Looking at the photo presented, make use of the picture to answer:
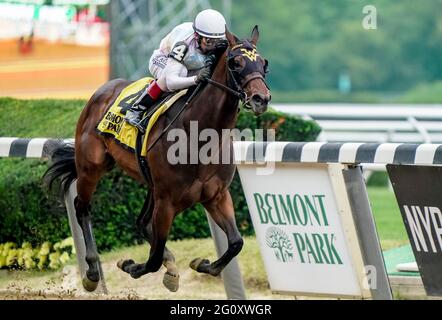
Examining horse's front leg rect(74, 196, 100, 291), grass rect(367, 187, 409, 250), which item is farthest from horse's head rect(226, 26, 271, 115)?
grass rect(367, 187, 409, 250)

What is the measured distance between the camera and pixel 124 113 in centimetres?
795

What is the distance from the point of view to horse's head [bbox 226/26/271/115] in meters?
6.71

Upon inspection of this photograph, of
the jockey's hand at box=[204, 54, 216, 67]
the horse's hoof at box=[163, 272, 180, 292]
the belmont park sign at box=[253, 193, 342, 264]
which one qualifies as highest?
the jockey's hand at box=[204, 54, 216, 67]

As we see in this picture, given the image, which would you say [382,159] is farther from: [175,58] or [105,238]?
[105,238]

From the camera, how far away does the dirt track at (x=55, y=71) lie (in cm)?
1916

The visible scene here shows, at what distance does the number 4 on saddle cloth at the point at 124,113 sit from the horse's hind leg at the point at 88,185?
0.53 ft

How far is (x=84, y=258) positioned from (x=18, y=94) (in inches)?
446

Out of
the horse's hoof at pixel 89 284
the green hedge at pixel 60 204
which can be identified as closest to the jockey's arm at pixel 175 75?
the horse's hoof at pixel 89 284

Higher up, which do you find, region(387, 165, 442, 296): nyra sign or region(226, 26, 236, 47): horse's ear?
region(226, 26, 236, 47): horse's ear

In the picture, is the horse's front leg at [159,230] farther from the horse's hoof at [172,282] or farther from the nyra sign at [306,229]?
the nyra sign at [306,229]

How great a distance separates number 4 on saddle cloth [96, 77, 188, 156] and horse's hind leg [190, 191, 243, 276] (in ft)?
1.72

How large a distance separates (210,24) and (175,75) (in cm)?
40

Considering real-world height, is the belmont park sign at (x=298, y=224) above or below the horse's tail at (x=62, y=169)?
above

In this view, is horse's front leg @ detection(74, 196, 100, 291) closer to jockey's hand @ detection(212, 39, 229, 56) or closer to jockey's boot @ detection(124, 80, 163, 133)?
jockey's boot @ detection(124, 80, 163, 133)
